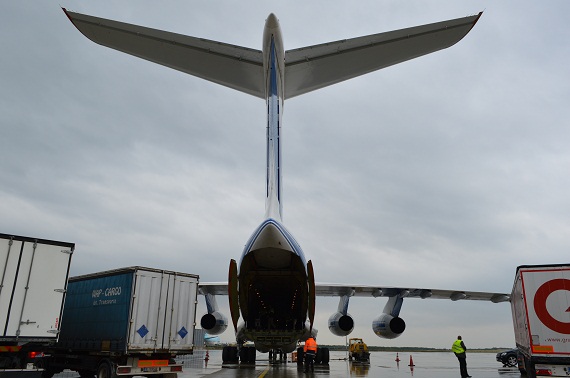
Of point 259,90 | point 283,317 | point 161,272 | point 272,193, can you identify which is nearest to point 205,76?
point 259,90

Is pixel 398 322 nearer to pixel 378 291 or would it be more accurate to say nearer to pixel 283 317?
pixel 378 291

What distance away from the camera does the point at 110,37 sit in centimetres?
959

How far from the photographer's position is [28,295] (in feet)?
27.8

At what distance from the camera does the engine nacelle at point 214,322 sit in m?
18.7

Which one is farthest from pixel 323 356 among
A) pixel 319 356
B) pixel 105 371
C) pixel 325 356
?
pixel 105 371

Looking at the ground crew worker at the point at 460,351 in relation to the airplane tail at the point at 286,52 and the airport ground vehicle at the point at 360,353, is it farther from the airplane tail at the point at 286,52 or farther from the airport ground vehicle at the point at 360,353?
the airport ground vehicle at the point at 360,353

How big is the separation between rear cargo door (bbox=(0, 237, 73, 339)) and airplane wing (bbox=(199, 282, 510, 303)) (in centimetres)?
1053

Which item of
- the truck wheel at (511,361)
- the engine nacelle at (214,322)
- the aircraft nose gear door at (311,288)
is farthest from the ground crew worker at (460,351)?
the engine nacelle at (214,322)

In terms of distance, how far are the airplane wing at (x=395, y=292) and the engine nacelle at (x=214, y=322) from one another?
1347mm

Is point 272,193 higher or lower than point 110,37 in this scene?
lower

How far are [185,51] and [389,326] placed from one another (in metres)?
13.9

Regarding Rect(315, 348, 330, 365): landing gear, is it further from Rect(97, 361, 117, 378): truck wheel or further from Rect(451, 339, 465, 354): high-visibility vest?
Rect(97, 361, 117, 378): truck wheel

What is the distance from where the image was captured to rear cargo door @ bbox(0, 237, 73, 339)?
26.8 ft

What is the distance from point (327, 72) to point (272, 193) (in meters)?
4.03
